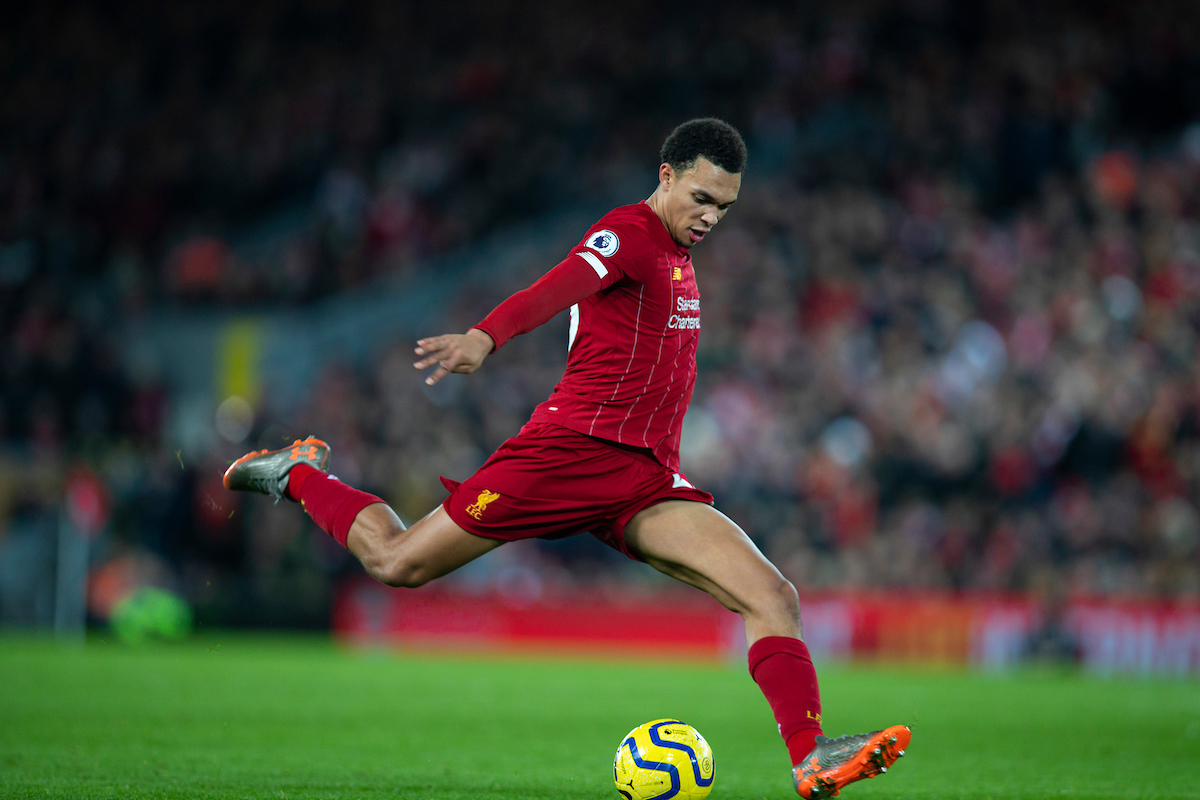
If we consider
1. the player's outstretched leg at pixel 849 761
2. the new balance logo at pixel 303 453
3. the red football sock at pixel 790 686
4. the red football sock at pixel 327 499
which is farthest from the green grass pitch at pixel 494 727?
the new balance logo at pixel 303 453

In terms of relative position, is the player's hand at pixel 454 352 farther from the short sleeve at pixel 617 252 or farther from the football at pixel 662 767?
the football at pixel 662 767

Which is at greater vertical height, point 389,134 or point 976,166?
point 389,134

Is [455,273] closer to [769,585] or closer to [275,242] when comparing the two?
[275,242]

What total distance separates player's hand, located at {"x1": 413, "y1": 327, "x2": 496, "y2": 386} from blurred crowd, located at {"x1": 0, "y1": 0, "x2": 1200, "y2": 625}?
10.6 meters

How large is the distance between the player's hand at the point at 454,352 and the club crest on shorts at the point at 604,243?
25.5 inches

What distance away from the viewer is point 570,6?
2344 centimetres

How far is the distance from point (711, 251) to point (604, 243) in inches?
526

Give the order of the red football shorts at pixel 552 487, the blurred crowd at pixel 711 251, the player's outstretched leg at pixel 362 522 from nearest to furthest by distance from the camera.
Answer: the red football shorts at pixel 552 487 → the player's outstretched leg at pixel 362 522 → the blurred crowd at pixel 711 251

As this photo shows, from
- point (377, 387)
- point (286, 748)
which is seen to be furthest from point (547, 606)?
point (286, 748)

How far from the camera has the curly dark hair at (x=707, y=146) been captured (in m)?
5.11

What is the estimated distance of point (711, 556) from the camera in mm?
5082

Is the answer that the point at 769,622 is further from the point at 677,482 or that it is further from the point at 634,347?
the point at 634,347

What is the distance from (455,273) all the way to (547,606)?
6028 mm

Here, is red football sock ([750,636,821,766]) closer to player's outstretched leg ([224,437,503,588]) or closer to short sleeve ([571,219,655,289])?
player's outstretched leg ([224,437,503,588])
